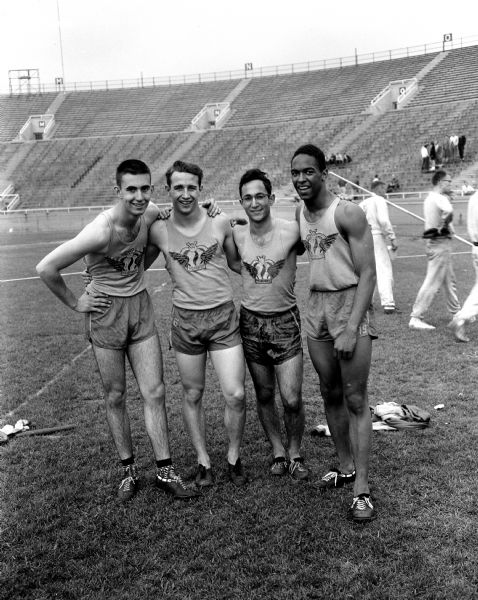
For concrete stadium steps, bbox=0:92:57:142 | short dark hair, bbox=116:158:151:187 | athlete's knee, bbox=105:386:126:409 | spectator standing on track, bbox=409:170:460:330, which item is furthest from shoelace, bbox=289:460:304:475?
concrete stadium steps, bbox=0:92:57:142

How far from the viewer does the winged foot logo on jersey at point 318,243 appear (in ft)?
12.4

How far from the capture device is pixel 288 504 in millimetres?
3916

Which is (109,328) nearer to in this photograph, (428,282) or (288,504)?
(288,504)

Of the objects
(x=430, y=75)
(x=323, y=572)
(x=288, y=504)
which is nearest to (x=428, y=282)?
(x=288, y=504)

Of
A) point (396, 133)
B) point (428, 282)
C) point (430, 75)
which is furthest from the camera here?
point (430, 75)

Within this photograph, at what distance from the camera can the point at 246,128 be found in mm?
41000

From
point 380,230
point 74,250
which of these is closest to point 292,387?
point 74,250

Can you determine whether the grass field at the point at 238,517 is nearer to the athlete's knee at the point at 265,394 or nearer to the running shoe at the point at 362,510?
the running shoe at the point at 362,510

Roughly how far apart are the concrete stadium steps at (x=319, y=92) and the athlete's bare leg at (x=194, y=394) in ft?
121

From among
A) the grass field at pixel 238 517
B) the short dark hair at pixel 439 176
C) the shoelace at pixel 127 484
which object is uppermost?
the short dark hair at pixel 439 176

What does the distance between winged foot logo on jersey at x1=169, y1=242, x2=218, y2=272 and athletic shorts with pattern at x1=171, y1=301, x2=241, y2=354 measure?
0.29m

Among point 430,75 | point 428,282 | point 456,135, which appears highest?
point 430,75

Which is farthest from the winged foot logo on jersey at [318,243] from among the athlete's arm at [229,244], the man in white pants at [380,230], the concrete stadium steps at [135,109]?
the concrete stadium steps at [135,109]

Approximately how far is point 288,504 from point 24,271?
14.5 metres
